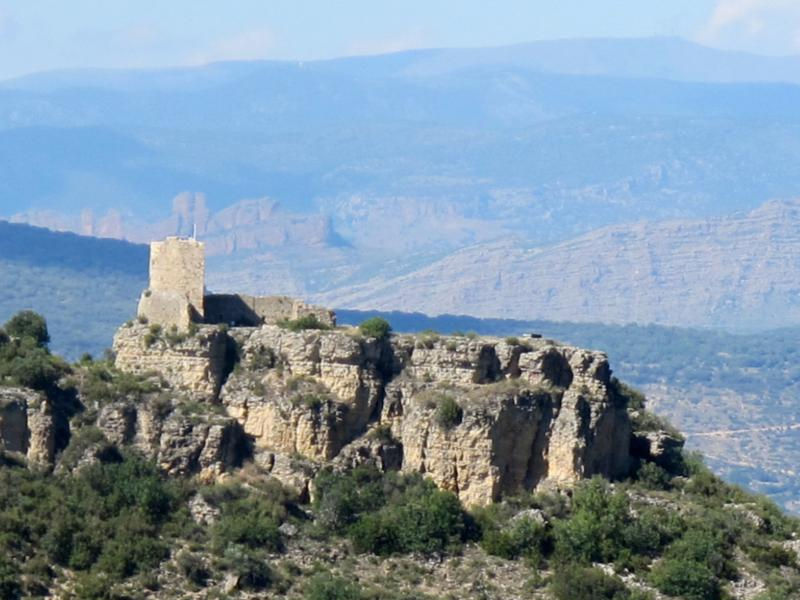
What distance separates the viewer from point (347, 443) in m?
51.9

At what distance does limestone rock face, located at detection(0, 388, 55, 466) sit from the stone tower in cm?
412

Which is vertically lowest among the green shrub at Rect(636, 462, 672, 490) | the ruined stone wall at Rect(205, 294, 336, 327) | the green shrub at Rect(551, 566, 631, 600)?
the green shrub at Rect(551, 566, 631, 600)

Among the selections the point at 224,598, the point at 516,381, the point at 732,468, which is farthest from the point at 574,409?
the point at 732,468

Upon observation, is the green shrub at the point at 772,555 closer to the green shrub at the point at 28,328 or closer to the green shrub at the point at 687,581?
the green shrub at the point at 687,581

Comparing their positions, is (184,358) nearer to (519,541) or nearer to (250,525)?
(250,525)

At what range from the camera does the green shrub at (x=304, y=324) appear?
53438 millimetres

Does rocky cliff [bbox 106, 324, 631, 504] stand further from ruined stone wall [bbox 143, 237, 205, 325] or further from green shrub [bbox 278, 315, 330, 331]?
ruined stone wall [bbox 143, 237, 205, 325]

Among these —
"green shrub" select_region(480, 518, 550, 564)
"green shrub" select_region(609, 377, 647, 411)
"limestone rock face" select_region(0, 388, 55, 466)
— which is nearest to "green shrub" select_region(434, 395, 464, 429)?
"green shrub" select_region(480, 518, 550, 564)

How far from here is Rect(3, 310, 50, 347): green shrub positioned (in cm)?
5625

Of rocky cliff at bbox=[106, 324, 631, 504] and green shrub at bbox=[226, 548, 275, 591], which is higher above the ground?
rocky cliff at bbox=[106, 324, 631, 504]

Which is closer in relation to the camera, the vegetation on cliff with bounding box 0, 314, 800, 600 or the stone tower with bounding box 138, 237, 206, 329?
the vegetation on cliff with bounding box 0, 314, 800, 600

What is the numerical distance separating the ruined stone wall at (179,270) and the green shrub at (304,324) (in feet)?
5.55

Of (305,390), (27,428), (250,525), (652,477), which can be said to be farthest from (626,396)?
(27,428)

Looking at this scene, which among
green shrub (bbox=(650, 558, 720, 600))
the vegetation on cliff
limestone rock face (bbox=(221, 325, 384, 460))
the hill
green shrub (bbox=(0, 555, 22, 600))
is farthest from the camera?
the hill
